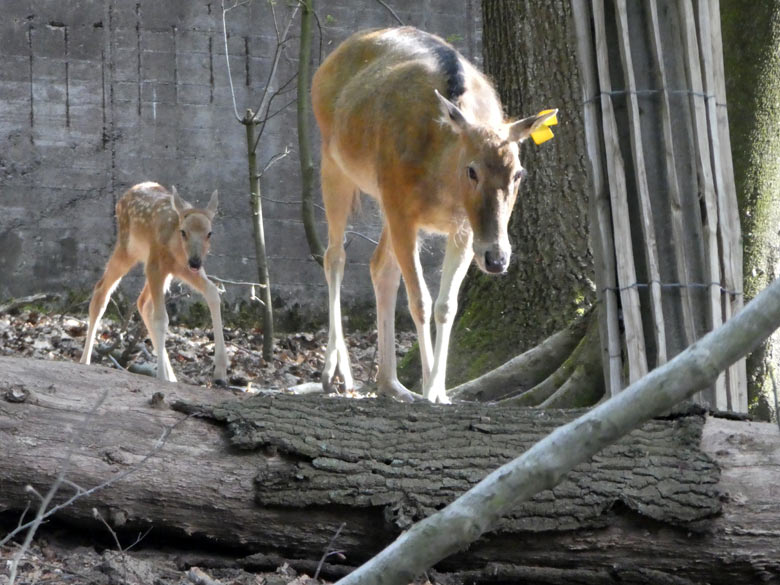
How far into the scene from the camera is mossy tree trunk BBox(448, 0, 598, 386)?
846 centimetres

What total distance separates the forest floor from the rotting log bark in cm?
14

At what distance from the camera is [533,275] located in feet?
28.2

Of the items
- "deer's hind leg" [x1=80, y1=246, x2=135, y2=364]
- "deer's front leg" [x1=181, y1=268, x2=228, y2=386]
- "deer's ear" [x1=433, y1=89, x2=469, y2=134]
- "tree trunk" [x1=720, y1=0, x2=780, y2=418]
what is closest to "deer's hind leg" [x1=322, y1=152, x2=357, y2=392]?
"deer's front leg" [x1=181, y1=268, x2=228, y2=386]

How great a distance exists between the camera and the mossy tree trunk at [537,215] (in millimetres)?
8461

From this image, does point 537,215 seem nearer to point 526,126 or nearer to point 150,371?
point 526,126

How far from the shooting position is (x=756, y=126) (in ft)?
23.2

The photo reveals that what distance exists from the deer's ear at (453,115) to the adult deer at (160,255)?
2.27 m

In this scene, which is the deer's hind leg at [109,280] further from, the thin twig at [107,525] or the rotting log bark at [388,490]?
the thin twig at [107,525]

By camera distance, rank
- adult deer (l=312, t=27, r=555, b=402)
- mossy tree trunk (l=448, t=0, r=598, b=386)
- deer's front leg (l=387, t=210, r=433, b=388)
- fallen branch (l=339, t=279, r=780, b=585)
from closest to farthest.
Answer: fallen branch (l=339, t=279, r=780, b=585)
adult deer (l=312, t=27, r=555, b=402)
deer's front leg (l=387, t=210, r=433, b=388)
mossy tree trunk (l=448, t=0, r=598, b=386)

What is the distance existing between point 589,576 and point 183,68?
8816mm

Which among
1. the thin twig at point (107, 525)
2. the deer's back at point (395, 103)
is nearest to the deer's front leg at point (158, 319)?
the deer's back at point (395, 103)

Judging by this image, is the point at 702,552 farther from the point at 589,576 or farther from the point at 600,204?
the point at 600,204

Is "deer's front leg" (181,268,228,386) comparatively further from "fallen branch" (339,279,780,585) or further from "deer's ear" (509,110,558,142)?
"fallen branch" (339,279,780,585)

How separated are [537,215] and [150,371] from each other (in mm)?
3015
